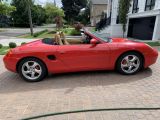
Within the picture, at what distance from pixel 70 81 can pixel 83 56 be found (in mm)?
753

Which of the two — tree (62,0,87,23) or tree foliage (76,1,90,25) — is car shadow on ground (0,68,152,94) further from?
tree (62,0,87,23)

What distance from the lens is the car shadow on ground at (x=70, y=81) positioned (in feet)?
13.6

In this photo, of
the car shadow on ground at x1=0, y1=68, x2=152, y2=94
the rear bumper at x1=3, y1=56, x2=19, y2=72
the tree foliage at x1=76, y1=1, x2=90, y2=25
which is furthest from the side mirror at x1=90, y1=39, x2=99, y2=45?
the tree foliage at x1=76, y1=1, x2=90, y2=25

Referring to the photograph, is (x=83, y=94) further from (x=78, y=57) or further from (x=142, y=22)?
(x=142, y=22)

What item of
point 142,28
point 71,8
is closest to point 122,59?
point 142,28

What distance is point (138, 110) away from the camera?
9.71 feet

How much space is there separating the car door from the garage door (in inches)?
373

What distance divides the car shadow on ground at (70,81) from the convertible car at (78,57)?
21cm

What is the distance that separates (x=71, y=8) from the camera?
54.2m

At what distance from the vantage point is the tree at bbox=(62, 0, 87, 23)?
5419 centimetres

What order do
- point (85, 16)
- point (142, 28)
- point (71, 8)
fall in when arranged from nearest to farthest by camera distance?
point (142, 28)
point (71, 8)
point (85, 16)

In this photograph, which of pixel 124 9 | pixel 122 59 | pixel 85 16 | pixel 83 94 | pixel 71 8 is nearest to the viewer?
pixel 83 94

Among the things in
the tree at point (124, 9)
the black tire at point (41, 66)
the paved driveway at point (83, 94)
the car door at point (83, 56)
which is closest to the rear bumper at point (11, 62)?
the black tire at point (41, 66)

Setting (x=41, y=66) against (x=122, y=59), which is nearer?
(x=41, y=66)
